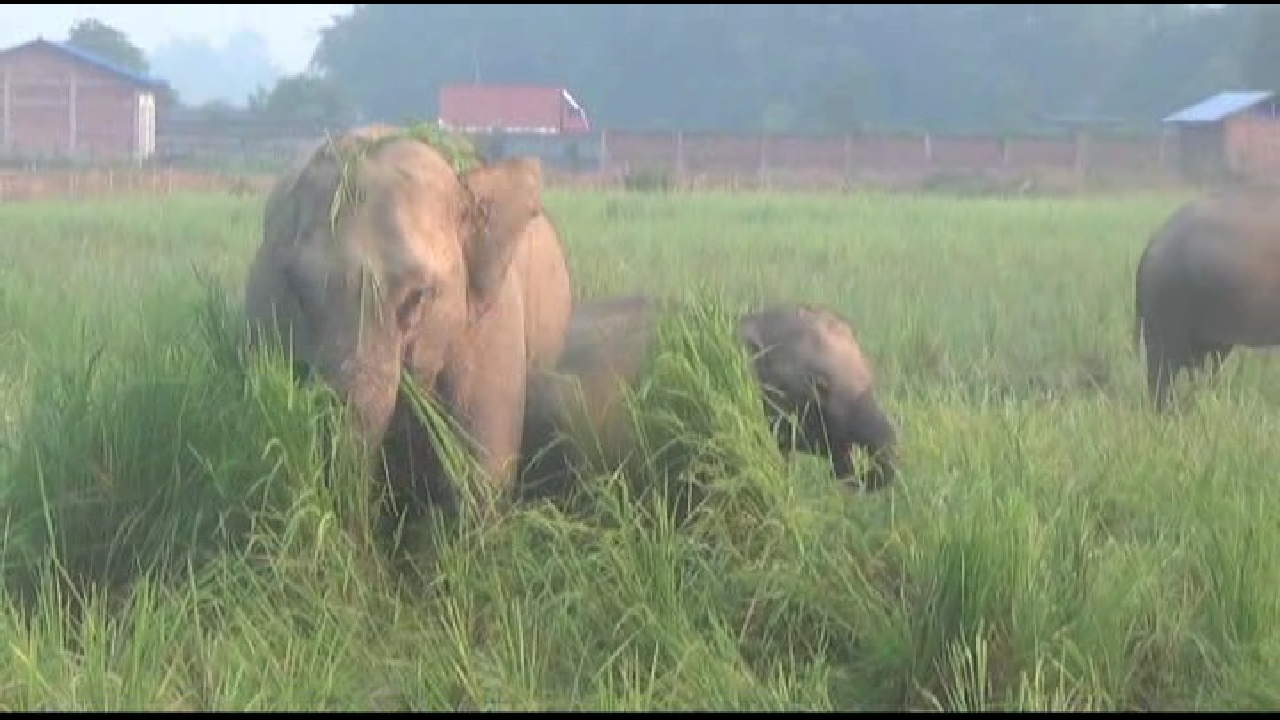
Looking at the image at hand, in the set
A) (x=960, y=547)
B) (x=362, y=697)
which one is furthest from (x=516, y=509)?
(x=960, y=547)

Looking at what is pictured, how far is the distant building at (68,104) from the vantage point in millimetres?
25984

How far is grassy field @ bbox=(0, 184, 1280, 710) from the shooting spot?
4.00 metres

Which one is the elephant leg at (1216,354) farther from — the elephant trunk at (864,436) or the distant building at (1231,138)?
the distant building at (1231,138)

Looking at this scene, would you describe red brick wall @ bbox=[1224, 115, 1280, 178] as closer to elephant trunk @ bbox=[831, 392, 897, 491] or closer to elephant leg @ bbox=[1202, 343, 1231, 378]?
elephant leg @ bbox=[1202, 343, 1231, 378]

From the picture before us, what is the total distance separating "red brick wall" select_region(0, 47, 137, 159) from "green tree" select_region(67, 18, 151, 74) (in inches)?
426

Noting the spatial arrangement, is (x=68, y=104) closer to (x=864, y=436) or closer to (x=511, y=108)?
(x=511, y=108)

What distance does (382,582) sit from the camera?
14.6 ft

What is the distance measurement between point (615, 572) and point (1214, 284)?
194 inches

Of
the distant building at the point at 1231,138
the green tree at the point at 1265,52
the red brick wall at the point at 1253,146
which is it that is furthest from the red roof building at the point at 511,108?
the green tree at the point at 1265,52

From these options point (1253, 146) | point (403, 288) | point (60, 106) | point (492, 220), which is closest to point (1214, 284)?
point (492, 220)

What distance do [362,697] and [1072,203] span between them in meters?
19.7

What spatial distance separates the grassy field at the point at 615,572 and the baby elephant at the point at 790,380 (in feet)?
0.66

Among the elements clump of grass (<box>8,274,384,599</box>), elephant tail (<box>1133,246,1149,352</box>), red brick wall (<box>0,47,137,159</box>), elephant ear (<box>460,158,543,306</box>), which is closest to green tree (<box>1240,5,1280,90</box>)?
red brick wall (<box>0,47,137,159</box>)

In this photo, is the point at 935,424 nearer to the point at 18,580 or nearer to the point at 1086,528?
the point at 1086,528
